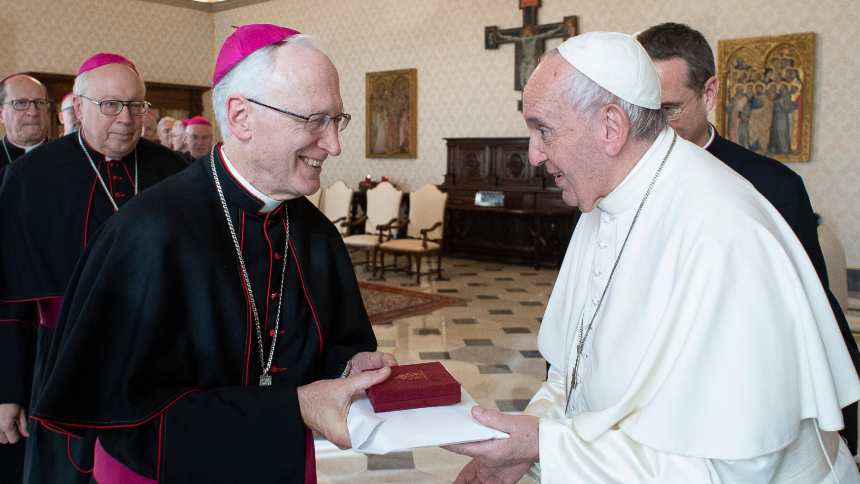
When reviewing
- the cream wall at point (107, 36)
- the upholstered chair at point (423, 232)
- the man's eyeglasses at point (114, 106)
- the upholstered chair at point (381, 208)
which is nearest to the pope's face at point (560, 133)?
the man's eyeglasses at point (114, 106)

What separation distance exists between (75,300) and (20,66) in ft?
43.3

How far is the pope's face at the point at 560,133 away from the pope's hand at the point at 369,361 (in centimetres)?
66

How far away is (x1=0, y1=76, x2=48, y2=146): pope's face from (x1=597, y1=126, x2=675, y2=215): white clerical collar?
4.16 m

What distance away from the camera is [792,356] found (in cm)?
143

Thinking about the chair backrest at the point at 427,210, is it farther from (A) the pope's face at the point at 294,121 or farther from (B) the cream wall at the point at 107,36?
(A) the pope's face at the point at 294,121

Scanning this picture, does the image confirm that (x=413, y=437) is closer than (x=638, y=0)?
Yes

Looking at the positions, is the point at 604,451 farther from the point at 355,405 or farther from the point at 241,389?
the point at 241,389

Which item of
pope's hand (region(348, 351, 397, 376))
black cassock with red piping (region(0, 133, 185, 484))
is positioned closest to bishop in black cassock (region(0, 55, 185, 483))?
black cassock with red piping (region(0, 133, 185, 484))

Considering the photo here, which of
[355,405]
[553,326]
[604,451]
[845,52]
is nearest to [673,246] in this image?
[604,451]

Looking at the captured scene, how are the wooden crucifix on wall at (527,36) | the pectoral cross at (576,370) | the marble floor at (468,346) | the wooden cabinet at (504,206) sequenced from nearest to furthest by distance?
the pectoral cross at (576,370) < the marble floor at (468,346) < the wooden cabinet at (504,206) < the wooden crucifix on wall at (527,36)

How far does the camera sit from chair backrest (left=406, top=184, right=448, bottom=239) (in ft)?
32.2

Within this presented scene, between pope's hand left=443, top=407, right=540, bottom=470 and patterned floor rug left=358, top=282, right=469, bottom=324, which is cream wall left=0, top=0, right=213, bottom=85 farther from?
pope's hand left=443, top=407, right=540, bottom=470

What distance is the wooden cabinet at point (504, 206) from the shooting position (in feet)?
32.9

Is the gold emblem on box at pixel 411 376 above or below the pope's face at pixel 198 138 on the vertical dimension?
below
